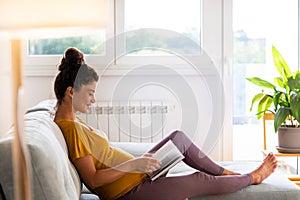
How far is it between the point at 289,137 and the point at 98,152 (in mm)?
1480

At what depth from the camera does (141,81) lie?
382cm

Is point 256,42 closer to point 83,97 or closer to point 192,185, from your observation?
point 192,185

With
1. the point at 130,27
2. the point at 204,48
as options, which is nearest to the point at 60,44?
the point at 130,27

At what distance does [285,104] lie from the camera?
3.40 meters

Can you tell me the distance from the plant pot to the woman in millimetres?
1045

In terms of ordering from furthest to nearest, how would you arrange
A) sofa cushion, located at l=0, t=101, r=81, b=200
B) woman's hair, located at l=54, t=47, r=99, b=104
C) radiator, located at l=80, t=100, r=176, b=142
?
radiator, located at l=80, t=100, r=176, b=142
woman's hair, located at l=54, t=47, r=99, b=104
sofa cushion, located at l=0, t=101, r=81, b=200

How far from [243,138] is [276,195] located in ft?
5.20

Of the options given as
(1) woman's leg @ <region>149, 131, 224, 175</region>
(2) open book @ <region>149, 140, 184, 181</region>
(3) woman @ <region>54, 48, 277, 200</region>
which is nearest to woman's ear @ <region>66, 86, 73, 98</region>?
(3) woman @ <region>54, 48, 277, 200</region>

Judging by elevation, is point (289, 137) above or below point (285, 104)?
below

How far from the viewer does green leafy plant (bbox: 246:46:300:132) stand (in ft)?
10.8

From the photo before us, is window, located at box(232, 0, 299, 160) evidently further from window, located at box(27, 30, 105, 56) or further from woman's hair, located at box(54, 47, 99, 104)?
woman's hair, located at box(54, 47, 99, 104)

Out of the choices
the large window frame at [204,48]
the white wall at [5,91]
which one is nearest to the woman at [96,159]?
the white wall at [5,91]

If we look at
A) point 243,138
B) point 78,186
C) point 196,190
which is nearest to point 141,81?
point 243,138

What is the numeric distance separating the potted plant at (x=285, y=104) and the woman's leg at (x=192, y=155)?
0.71 metres
